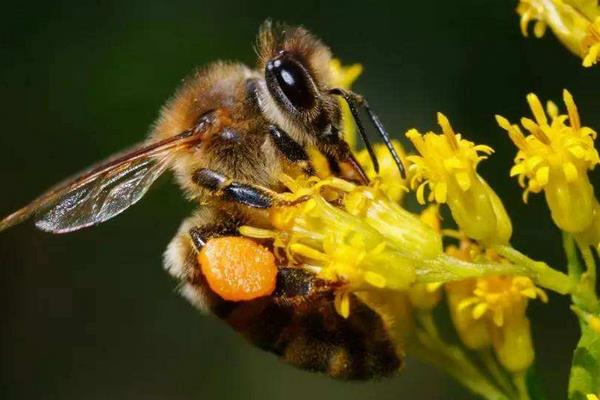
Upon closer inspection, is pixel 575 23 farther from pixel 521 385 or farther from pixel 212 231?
pixel 212 231

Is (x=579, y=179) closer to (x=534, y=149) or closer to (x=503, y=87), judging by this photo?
(x=534, y=149)

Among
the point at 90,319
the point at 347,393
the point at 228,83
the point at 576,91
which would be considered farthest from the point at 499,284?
the point at 90,319

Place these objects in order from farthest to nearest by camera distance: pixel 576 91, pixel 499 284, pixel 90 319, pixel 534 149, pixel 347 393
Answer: pixel 90 319 → pixel 347 393 → pixel 576 91 → pixel 499 284 → pixel 534 149

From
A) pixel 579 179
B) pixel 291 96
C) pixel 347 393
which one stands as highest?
pixel 291 96

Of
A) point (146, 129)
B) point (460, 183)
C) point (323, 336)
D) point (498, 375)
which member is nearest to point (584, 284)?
point (460, 183)

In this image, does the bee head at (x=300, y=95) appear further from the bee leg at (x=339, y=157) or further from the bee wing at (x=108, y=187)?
the bee wing at (x=108, y=187)

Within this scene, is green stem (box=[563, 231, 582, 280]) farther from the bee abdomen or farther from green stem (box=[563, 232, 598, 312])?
the bee abdomen
